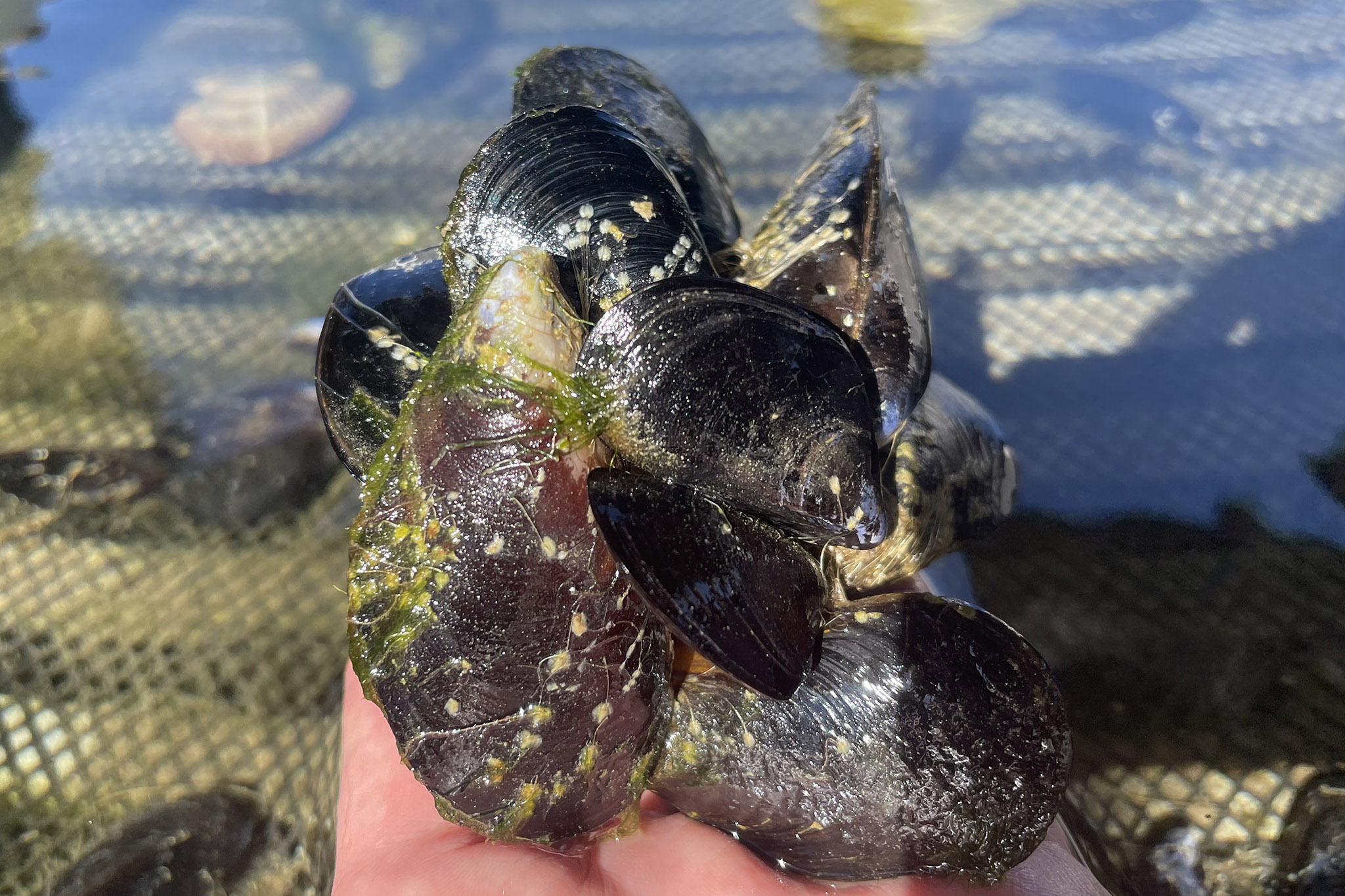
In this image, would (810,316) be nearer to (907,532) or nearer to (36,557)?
(907,532)

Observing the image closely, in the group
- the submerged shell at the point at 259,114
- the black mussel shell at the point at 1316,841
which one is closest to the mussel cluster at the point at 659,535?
the black mussel shell at the point at 1316,841

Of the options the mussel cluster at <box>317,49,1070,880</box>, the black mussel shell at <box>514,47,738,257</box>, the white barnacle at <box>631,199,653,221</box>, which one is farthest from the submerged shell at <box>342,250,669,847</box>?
the black mussel shell at <box>514,47,738,257</box>

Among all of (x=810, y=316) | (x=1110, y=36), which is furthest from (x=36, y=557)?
(x=1110, y=36)

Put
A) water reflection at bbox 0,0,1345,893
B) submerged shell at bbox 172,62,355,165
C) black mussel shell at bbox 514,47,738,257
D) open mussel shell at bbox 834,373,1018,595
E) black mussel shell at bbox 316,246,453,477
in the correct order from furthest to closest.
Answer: submerged shell at bbox 172,62,355,165 < water reflection at bbox 0,0,1345,893 < black mussel shell at bbox 514,47,738,257 < open mussel shell at bbox 834,373,1018,595 < black mussel shell at bbox 316,246,453,477

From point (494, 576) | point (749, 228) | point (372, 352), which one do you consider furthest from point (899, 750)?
point (749, 228)

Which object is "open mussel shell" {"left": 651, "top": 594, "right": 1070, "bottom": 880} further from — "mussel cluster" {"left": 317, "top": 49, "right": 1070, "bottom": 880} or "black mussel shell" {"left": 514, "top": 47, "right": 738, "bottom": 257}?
"black mussel shell" {"left": 514, "top": 47, "right": 738, "bottom": 257}

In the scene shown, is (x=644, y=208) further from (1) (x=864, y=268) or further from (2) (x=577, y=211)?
(1) (x=864, y=268)
